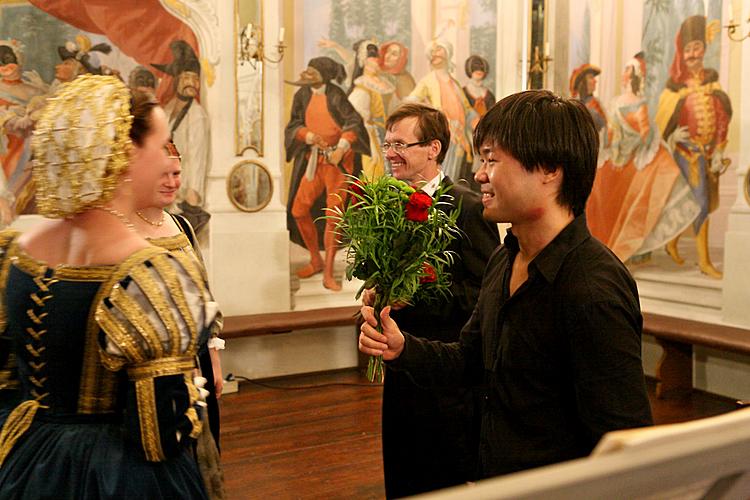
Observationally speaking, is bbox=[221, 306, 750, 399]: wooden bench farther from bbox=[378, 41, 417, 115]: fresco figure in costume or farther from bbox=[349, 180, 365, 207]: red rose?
bbox=[349, 180, 365, 207]: red rose

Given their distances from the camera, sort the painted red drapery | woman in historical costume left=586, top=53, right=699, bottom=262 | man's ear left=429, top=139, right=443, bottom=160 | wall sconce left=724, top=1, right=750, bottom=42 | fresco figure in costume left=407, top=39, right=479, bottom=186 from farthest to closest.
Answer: fresco figure in costume left=407, top=39, right=479, bottom=186, woman in historical costume left=586, top=53, right=699, bottom=262, wall sconce left=724, top=1, right=750, bottom=42, the painted red drapery, man's ear left=429, top=139, right=443, bottom=160

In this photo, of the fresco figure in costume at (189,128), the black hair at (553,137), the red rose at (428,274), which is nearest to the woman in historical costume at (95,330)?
the black hair at (553,137)

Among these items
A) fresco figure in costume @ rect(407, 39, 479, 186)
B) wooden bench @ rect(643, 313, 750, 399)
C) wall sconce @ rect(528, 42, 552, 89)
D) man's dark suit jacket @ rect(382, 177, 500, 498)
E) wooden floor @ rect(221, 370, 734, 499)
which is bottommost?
wooden floor @ rect(221, 370, 734, 499)

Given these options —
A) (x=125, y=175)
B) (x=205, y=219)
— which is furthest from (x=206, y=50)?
(x=125, y=175)

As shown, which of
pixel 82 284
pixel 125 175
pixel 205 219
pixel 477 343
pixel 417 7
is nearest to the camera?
pixel 82 284

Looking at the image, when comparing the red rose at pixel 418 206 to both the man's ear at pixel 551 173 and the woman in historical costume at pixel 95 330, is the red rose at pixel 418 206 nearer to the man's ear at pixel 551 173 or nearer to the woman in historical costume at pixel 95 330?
the man's ear at pixel 551 173

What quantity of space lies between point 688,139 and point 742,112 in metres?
0.61

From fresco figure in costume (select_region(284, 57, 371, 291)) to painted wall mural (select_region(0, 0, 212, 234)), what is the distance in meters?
0.93

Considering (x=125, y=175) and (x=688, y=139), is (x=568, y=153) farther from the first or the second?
(x=688, y=139)

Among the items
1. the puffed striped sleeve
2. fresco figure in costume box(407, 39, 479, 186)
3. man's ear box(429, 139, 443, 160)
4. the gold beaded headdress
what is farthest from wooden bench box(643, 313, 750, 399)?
the gold beaded headdress

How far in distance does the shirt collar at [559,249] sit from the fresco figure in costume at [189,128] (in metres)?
5.59

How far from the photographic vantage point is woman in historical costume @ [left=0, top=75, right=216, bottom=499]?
1.91 m

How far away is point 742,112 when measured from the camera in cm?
692

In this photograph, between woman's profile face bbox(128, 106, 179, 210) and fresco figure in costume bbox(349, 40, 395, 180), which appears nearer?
woman's profile face bbox(128, 106, 179, 210)
